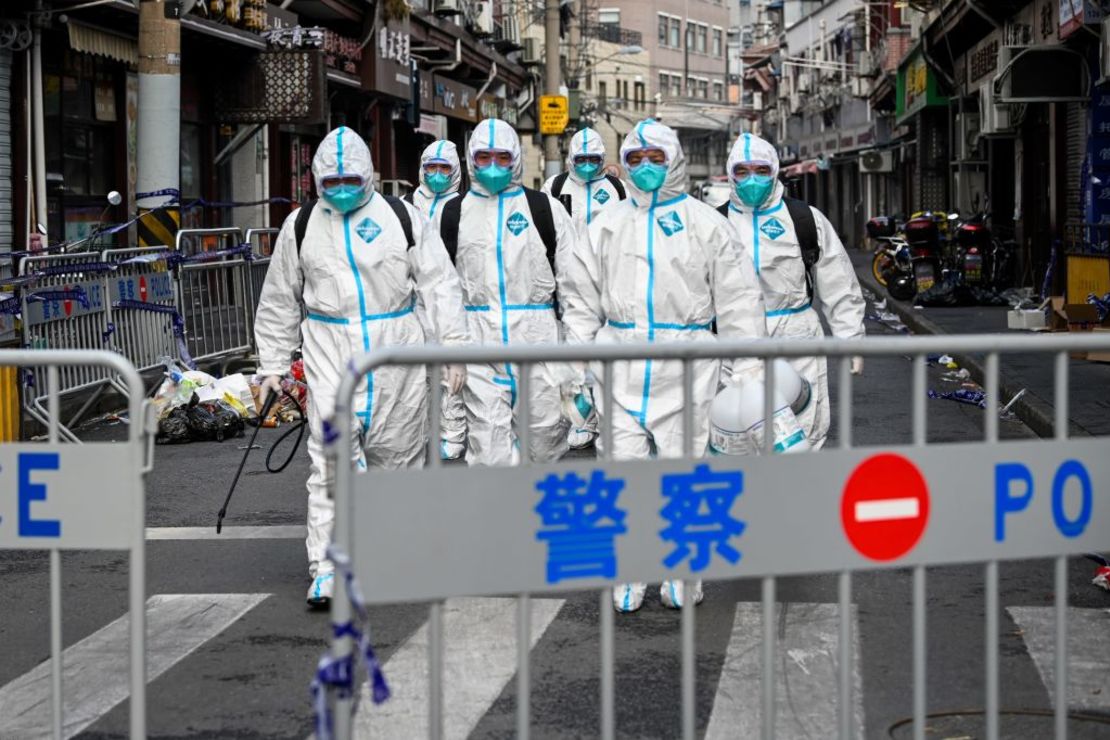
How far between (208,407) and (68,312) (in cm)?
117

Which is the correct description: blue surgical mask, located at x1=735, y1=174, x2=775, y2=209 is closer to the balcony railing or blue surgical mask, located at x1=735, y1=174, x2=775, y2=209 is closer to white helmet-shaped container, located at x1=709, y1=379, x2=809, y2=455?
white helmet-shaped container, located at x1=709, y1=379, x2=809, y2=455

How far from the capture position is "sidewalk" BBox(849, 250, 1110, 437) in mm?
10938

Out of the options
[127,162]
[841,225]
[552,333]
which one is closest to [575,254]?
[552,333]

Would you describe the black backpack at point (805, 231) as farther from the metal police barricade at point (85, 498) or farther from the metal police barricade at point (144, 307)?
the metal police barricade at point (144, 307)

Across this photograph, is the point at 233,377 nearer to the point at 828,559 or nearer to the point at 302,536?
the point at 302,536

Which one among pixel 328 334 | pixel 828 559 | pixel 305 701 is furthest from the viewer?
pixel 328 334

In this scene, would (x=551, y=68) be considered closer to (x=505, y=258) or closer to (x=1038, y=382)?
(x=1038, y=382)

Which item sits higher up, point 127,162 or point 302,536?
point 127,162

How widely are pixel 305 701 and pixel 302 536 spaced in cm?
288

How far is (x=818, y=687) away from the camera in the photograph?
5.43m

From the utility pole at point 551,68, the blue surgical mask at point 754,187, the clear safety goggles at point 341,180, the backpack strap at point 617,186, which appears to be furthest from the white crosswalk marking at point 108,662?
the utility pole at point 551,68

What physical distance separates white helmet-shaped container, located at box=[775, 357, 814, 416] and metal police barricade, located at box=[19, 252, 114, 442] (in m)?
5.51

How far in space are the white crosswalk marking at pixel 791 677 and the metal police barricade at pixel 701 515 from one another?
68 cm

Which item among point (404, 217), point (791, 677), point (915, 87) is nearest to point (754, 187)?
point (404, 217)
